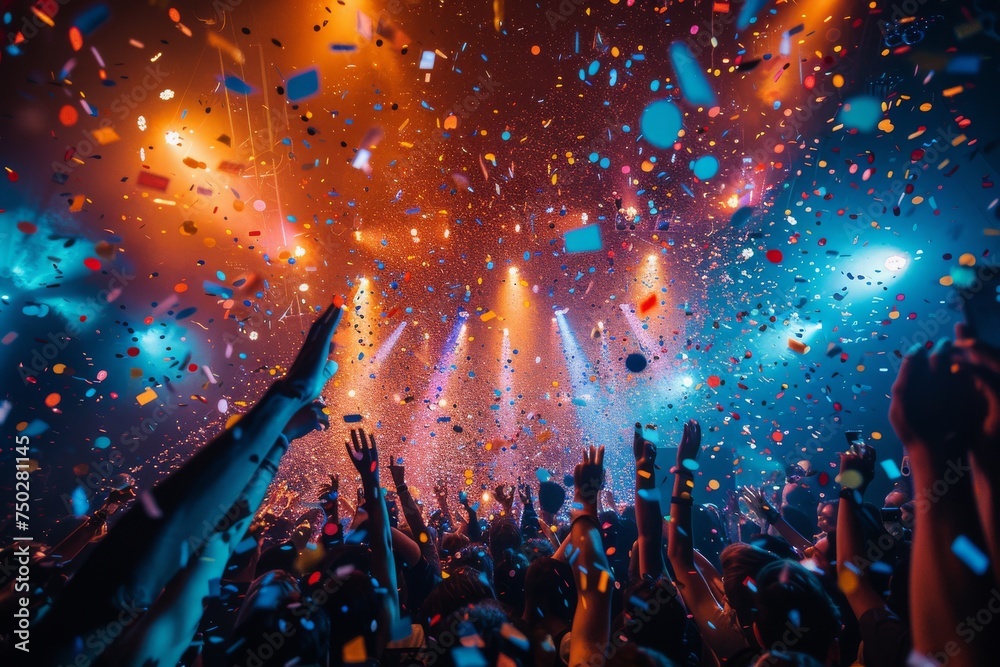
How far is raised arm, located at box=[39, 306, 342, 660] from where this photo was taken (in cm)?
77

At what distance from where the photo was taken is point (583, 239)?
12383 millimetres

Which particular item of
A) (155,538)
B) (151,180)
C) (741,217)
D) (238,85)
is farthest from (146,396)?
(741,217)

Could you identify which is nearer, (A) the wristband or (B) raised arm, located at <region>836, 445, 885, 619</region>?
(A) the wristband

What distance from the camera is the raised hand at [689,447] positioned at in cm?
346

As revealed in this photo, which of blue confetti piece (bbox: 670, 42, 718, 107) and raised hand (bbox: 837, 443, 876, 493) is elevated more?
blue confetti piece (bbox: 670, 42, 718, 107)

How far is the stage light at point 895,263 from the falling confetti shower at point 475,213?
18 centimetres

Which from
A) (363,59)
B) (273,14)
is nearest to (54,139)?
(273,14)

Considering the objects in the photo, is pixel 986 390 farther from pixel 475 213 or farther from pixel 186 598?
pixel 475 213

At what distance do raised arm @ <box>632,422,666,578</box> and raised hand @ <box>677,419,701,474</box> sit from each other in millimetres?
361

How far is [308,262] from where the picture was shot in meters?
13.9

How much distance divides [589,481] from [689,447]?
113 centimetres

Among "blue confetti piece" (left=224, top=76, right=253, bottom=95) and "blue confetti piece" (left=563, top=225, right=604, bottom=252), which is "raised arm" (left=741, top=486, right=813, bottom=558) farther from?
"blue confetti piece" (left=224, top=76, right=253, bottom=95)

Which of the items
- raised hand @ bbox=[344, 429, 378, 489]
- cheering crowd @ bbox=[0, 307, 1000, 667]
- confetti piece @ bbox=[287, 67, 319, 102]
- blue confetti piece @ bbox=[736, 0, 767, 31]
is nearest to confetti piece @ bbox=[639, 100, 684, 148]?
blue confetti piece @ bbox=[736, 0, 767, 31]

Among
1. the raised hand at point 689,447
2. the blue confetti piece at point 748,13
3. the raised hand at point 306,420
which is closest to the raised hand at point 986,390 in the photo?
the raised hand at point 306,420
